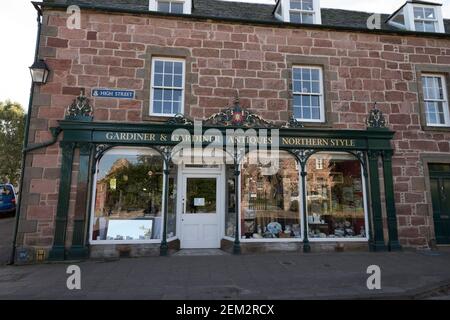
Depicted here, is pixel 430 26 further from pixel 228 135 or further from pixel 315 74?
pixel 228 135

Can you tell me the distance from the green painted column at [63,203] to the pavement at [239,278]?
0.42 m

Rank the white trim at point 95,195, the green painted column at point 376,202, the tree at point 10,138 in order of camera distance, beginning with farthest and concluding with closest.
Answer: the tree at point 10,138, the green painted column at point 376,202, the white trim at point 95,195

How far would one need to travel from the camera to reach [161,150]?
335 inches

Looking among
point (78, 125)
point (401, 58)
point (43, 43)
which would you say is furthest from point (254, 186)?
point (43, 43)

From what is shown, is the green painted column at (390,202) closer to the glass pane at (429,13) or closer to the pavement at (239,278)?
the pavement at (239,278)

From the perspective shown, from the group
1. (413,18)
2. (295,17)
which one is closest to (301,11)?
(295,17)

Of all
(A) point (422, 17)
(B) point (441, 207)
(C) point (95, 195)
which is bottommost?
(B) point (441, 207)

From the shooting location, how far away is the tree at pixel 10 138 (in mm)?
25469

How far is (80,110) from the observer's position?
8359 millimetres

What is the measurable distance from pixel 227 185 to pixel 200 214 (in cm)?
118

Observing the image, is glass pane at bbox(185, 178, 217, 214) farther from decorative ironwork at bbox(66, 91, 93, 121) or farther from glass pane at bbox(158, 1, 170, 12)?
glass pane at bbox(158, 1, 170, 12)

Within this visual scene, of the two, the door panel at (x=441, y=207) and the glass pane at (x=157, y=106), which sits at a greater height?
the glass pane at (x=157, y=106)

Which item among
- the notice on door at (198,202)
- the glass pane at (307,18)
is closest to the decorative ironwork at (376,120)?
the glass pane at (307,18)
